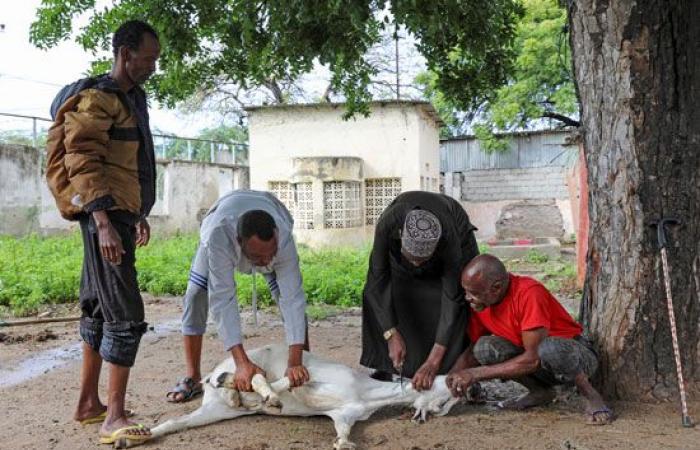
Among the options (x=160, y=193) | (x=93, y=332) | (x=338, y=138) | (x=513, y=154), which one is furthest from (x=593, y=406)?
(x=160, y=193)

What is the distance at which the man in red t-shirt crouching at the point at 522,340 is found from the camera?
3.39m

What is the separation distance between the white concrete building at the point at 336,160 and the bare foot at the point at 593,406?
1310 cm

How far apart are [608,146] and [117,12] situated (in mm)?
4284

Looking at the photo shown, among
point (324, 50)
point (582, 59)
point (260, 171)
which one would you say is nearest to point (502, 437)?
point (582, 59)

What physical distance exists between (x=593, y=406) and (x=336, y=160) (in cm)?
1329

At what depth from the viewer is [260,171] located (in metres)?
17.7

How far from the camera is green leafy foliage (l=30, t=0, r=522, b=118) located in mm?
5492

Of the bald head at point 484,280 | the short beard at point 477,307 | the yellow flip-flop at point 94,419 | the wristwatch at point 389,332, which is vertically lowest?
the yellow flip-flop at point 94,419

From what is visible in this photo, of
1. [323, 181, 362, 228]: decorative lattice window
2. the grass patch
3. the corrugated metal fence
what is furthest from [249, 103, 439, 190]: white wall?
the grass patch

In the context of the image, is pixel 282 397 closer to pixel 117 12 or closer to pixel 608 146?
pixel 608 146

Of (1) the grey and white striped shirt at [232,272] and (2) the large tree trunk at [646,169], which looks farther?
(2) the large tree trunk at [646,169]

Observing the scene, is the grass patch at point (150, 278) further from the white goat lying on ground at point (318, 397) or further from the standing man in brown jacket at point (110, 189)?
the standing man in brown jacket at point (110, 189)

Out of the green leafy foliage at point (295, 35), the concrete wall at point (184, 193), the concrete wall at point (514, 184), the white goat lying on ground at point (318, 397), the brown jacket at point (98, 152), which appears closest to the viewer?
the brown jacket at point (98, 152)

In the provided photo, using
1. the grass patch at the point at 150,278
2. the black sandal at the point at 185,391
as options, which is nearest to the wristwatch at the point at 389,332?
the black sandal at the point at 185,391
